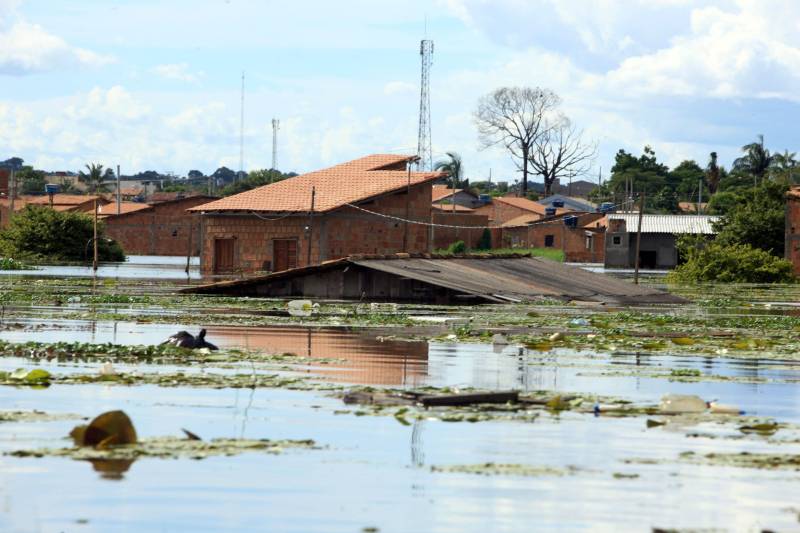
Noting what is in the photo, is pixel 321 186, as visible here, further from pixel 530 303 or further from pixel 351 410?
pixel 351 410

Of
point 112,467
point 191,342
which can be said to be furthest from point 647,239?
point 112,467

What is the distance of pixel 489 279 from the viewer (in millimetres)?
37281

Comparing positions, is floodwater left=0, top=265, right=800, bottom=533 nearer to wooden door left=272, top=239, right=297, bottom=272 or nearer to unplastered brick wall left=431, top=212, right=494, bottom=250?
wooden door left=272, top=239, right=297, bottom=272

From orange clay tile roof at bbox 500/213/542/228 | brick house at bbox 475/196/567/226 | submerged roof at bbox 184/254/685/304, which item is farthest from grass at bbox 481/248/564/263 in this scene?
submerged roof at bbox 184/254/685/304

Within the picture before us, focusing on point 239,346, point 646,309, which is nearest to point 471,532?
point 239,346

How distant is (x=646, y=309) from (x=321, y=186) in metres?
32.2

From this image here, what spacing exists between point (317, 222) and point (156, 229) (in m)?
40.3

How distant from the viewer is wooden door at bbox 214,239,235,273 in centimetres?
6297

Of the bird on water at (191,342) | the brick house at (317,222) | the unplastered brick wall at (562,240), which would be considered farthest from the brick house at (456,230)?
the bird on water at (191,342)

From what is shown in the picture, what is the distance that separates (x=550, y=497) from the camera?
9102 mm

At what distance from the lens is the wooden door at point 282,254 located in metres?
61.2

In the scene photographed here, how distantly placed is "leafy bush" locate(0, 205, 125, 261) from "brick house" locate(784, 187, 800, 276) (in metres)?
34.4

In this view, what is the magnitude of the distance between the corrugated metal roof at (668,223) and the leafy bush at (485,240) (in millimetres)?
13152

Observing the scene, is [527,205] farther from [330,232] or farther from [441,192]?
[330,232]
